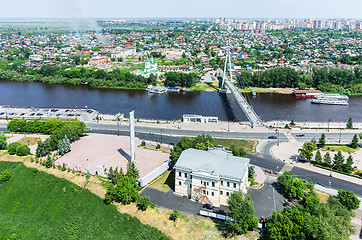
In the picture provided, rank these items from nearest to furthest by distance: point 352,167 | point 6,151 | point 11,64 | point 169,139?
point 352,167, point 6,151, point 169,139, point 11,64

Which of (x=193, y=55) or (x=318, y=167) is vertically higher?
(x=193, y=55)

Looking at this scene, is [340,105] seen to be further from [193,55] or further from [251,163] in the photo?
[193,55]

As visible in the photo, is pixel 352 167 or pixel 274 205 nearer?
pixel 274 205

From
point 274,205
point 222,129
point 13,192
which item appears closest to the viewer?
point 274,205

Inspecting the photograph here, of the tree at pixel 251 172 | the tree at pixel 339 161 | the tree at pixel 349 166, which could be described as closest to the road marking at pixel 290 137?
the tree at pixel 339 161

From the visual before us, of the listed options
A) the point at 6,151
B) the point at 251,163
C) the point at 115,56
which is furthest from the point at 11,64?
the point at 251,163

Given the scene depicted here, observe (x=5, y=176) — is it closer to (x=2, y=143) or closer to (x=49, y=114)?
(x=2, y=143)
